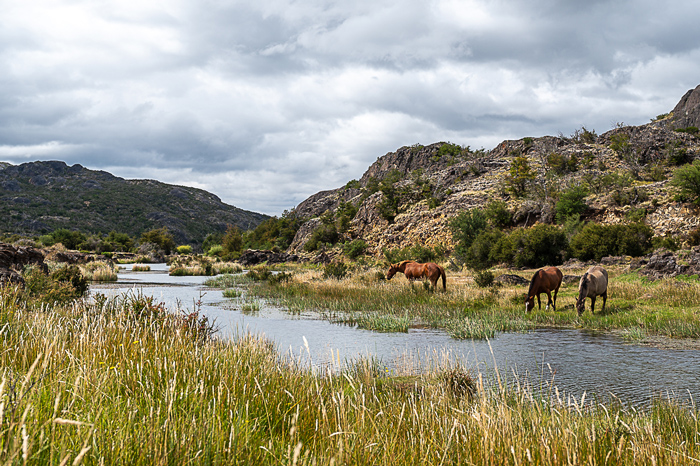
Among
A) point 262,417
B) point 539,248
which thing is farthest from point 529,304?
point 539,248

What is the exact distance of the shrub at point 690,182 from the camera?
155 ft

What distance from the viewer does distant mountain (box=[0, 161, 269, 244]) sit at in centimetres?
11539

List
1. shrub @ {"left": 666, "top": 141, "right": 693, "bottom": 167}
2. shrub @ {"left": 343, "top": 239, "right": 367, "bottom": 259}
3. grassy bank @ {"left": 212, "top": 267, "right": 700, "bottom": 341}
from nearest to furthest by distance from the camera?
grassy bank @ {"left": 212, "top": 267, "right": 700, "bottom": 341}, shrub @ {"left": 666, "top": 141, "right": 693, "bottom": 167}, shrub @ {"left": 343, "top": 239, "right": 367, "bottom": 259}

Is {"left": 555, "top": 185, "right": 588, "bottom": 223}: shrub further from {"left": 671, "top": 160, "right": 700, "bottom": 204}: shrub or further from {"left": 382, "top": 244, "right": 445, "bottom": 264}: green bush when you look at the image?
{"left": 382, "top": 244, "right": 445, "bottom": 264}: green bush

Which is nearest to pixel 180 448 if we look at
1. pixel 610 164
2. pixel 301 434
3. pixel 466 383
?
pixel 301 434

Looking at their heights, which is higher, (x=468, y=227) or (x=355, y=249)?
(x=468, y=227)

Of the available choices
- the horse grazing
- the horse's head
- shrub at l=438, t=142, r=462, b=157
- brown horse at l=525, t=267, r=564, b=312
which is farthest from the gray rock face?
the horse's head

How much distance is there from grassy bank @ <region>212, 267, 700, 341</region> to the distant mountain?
10625 cm

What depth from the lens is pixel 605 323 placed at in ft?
47.1

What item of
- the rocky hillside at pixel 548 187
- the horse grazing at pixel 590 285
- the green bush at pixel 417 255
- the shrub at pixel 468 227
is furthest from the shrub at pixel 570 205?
the horse grazing at pixel 590 285

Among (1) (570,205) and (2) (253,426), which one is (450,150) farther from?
(2) (253,426)

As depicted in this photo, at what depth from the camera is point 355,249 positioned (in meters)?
73.4

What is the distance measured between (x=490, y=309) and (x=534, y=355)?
294 inches

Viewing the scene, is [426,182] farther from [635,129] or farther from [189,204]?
[189,204]
